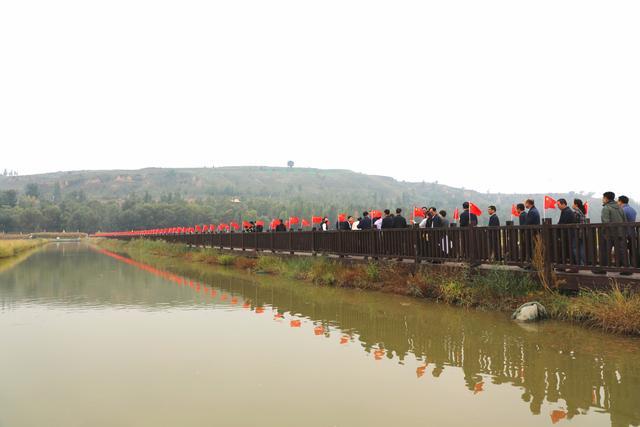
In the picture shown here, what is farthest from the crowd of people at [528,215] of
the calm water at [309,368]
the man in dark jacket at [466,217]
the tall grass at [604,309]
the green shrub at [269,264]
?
the green shrub at [269,264]

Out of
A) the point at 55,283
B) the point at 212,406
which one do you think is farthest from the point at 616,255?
the point at 55,283

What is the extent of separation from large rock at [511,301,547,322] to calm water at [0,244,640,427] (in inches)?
15.5

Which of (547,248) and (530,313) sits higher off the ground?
(547,248)

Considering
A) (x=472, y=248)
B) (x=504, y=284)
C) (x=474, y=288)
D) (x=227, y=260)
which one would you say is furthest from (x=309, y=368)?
(x=227, y=260)

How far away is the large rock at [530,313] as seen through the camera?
9812mm

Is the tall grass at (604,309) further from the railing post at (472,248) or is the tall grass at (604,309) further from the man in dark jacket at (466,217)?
the man in dark jacket at (466,217)

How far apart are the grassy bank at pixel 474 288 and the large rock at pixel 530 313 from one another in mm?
202

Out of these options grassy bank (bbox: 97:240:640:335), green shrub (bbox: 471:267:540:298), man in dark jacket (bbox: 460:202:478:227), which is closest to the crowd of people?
man in dark jacket (bbox: 460:202:478:227)

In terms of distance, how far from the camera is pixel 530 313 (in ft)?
32.3

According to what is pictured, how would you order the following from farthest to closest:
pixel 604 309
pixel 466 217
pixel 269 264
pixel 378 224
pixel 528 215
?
pixel 269 264 < pixel 378 224 < pixel 466 217 < pixel 528 215 < pixel 604 309

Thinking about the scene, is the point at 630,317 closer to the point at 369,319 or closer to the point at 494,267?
the point at 494,267

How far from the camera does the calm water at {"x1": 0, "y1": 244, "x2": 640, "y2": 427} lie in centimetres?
522

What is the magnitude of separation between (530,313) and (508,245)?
7.98 feet

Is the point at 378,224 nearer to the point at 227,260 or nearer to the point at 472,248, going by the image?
the point at 472,248
